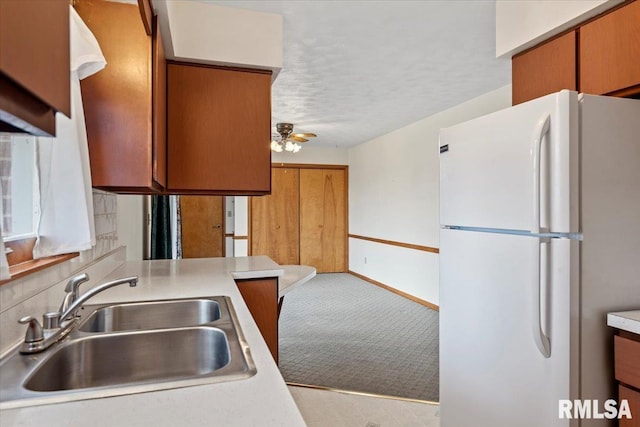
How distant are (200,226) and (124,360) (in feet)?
12.6

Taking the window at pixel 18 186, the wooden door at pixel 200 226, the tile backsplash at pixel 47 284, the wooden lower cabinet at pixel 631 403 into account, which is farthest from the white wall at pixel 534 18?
the wooden door at pixel 200 226

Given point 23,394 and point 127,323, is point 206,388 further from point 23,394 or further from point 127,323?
point 127,323

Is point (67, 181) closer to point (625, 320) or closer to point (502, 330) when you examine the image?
point (502, 330)

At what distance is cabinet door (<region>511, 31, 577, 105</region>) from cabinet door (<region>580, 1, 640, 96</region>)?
6 cm

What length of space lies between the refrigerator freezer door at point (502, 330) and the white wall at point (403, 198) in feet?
7.72

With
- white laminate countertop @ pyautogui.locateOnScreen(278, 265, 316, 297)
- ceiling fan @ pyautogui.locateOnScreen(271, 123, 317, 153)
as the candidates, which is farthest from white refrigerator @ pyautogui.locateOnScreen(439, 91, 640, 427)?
ceiling fan @ pyautogui.locateOnScreen(271, 123, 317, 153)

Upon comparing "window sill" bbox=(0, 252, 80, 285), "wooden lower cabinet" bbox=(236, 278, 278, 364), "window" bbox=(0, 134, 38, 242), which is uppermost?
"window" bbox=(0, 134, 38, 242)

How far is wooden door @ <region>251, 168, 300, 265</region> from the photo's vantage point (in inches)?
260

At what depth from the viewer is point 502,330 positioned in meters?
1.53

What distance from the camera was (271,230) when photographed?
263 inches

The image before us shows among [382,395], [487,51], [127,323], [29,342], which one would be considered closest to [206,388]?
[29,342]

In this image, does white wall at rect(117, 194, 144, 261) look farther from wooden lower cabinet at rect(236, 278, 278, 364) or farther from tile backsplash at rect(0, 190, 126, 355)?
wooden lower cabinet at rect(236, 278, 278, 364)

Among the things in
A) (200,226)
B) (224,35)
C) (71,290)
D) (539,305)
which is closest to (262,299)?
(71,290)

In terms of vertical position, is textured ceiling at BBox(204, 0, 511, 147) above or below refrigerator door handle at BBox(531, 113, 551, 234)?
above
